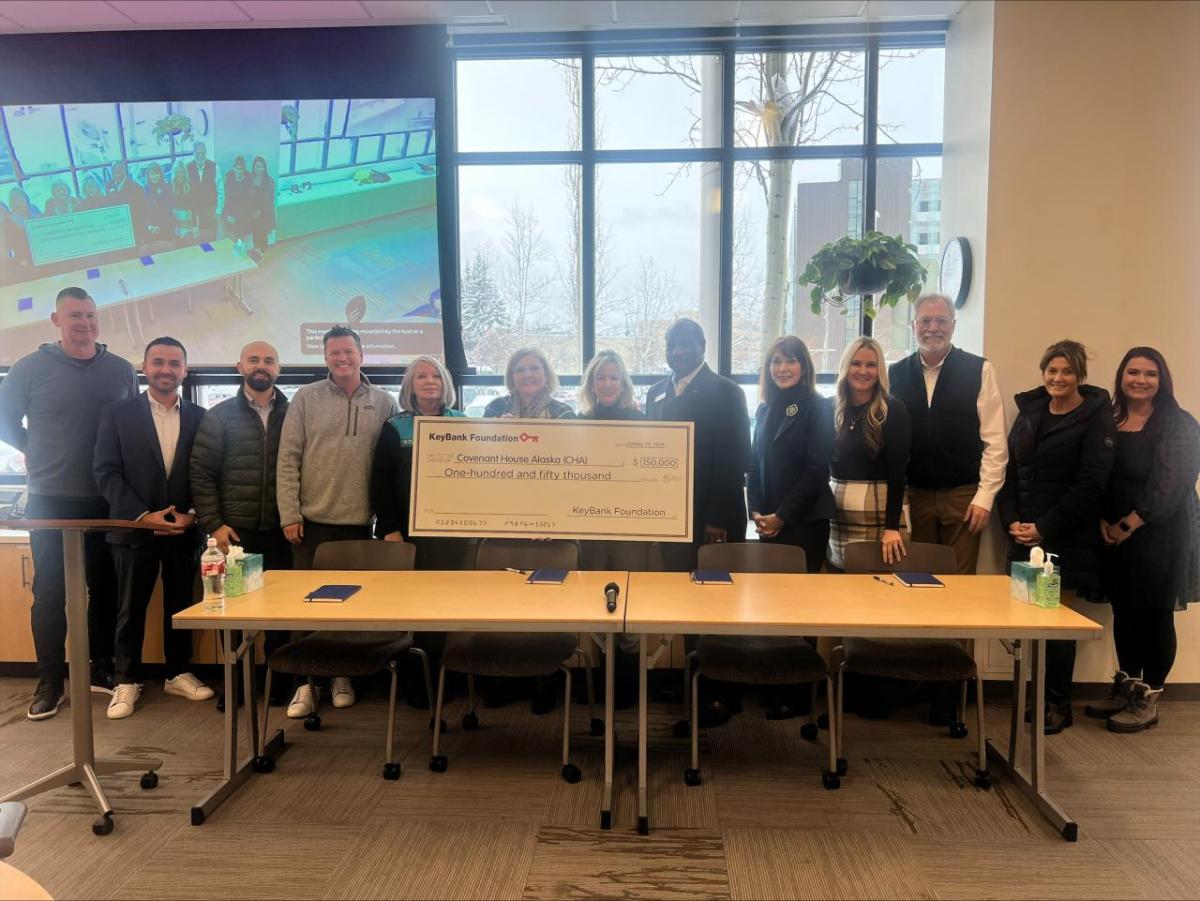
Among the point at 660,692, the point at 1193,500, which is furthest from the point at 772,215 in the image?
the point at 660,692

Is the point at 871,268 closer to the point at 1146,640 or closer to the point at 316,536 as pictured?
the point at 1146,640

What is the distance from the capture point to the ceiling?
4090 millimetres

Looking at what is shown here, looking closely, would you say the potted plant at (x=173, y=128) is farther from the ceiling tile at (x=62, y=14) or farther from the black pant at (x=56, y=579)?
the black pant at (x=56, y=579)

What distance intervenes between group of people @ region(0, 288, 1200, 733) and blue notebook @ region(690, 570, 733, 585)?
1.62ft

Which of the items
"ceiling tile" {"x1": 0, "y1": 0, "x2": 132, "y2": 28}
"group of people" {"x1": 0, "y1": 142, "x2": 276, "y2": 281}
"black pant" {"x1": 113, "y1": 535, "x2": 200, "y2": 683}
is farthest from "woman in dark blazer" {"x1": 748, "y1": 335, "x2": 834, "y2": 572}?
"ceiling tile" {"x1": 0, "y1": 0, "x2": 132, "y2": 28}

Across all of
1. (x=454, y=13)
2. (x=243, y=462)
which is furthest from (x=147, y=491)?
(x=454, y=13)

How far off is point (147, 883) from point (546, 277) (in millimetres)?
3634

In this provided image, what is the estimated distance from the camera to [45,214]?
4.52 meters

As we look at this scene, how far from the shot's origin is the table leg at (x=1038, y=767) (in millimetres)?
2488

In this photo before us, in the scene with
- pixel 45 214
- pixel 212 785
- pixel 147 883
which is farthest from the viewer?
pixel 45 214

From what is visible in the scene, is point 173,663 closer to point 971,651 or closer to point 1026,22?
point 971,651

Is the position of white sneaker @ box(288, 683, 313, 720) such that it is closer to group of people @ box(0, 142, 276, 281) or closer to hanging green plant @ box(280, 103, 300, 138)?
group of people @ box(0, 142, 276, 281)

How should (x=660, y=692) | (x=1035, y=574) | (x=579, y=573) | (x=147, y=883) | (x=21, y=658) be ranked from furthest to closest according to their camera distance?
1. (x=21, y=658)
2. (x=660, y=692)
3. (x=579, y=573)
4. (x=1035, y=574)
5. (x=147, y=883)

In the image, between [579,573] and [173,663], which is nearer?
[579,573]
